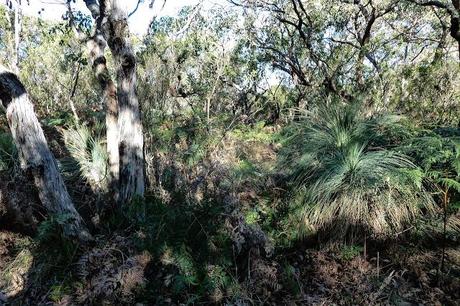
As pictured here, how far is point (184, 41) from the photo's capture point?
10492 mm

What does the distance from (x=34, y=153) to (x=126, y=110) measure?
1.25m

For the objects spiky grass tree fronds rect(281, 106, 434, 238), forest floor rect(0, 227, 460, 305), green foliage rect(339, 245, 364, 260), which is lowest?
forest floor rect(0, 227, 460, 305)

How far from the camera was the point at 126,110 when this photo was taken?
4668mm

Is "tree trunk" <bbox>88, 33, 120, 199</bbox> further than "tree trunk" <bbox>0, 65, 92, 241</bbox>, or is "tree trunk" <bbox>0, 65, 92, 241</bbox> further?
"tree trunk" <bbox>88, 33, 120, 199</bbox>

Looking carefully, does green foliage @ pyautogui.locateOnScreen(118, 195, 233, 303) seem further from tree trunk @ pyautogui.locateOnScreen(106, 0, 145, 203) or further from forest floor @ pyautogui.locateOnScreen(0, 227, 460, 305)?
tree trunk @ pyautogui.locateOnScreen(106, 0, 145, 203)

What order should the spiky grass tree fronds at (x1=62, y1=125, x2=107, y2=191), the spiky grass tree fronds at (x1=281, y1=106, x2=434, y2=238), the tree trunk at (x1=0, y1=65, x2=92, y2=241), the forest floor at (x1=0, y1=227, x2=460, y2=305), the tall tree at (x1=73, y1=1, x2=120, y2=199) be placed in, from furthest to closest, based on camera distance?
the spiky grass tree fronds at (x1=62, y1=125, x2=107, y2=191) < the tall tree at (x1=73, y1=1, x2=120, y2=199) < the spiky grass tree fronds at (x1=281, y1=106, x2=434, y2=238) < the tree trunk at (x1=0, y1=65, x2=92, y2=241) < the forest floor at (x1=0, y1=227, x2=460, y2=305)

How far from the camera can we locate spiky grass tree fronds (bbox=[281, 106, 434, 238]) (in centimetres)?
383

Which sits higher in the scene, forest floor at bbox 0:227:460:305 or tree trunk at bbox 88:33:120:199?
tree trunk at bbox 88:33:120:199

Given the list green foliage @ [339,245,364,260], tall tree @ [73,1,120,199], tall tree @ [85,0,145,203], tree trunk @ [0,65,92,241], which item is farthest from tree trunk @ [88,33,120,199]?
green foliage @ [339,245,364,260]

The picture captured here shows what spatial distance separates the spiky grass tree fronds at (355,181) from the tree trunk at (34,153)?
260 centimetres

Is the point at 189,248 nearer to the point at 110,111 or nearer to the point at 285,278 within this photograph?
the point at 285,278

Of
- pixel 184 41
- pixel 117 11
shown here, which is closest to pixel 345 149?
pixel 117 11

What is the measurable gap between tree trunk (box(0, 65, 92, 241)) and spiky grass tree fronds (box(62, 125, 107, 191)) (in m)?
1.11

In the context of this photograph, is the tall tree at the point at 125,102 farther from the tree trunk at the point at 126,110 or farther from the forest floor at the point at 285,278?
the forest floor at the point at 285,278
